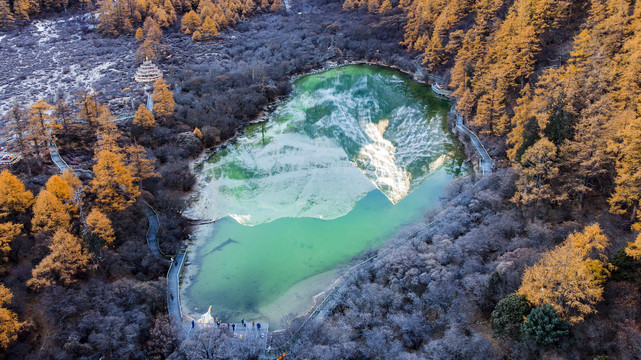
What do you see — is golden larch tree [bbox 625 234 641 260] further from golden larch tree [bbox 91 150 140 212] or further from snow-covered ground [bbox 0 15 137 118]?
snow-covered ground [bbox 0 15 137 118]

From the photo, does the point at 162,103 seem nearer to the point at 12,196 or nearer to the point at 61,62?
the point at 12,196

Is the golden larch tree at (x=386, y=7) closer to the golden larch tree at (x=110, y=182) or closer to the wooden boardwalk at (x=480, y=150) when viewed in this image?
the wooden boardwalk at (x=480, y=150)

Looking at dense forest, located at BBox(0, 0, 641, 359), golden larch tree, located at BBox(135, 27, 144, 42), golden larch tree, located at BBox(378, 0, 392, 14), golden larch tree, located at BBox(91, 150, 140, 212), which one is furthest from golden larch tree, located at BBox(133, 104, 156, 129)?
golden larch tree, located at BBox(378, 0, 392, 14)

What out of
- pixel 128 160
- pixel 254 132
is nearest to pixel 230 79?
pixel 254 132

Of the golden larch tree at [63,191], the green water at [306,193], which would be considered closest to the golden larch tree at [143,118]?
the green water at [306,193]

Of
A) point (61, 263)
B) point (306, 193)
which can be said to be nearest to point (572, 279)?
point (306, 193)
